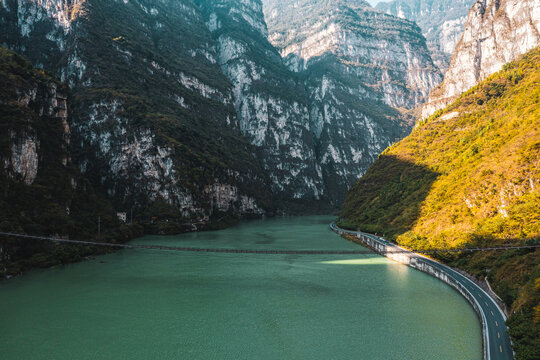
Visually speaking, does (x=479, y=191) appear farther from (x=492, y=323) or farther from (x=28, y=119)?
(x=28, y=119)

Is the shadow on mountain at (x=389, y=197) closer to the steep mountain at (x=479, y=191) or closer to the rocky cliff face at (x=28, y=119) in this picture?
the steep mountain at (x=479, y=191)

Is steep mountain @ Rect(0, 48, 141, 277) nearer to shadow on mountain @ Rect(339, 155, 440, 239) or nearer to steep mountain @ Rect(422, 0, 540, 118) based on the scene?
shadow on mountain @ Rect(339, 155, 440, 239)

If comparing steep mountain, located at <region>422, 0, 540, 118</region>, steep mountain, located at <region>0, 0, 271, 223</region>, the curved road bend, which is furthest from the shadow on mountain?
steep mountain, located at <region>422, 0, 540, 118</region>

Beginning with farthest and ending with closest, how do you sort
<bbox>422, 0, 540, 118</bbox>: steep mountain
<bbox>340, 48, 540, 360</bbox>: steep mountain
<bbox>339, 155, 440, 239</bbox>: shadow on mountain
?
<bbox>422, 0, 540, 118</bbox>: steep mountain
<bbox>339, 155, 440, 239</bbox>: shadow on mountain
<bbox>340, 48, 540, 360</bbox>: steep mountain

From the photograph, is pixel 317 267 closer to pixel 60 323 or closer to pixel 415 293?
pixel 415 293

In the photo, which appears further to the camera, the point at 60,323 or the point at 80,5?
the point at 80,5

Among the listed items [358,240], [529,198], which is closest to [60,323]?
[529,198]
